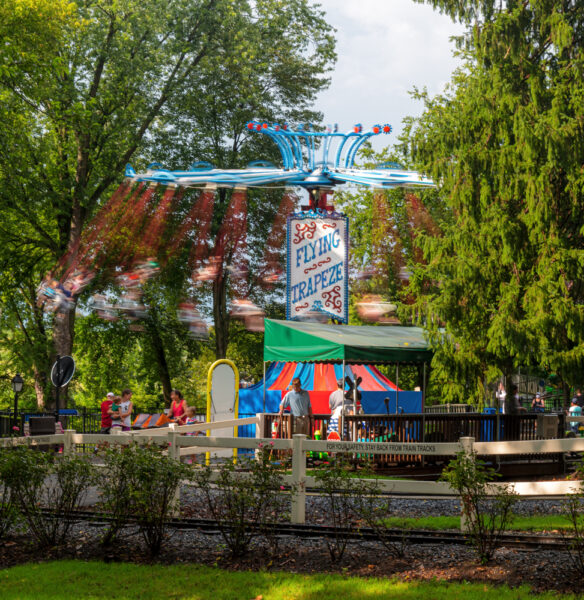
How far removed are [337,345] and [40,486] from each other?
9.29 m

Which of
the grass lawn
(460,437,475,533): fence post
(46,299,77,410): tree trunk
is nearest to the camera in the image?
the grass lawn

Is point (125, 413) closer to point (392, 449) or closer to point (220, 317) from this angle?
point (392, 449)

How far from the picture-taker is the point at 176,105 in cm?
3750

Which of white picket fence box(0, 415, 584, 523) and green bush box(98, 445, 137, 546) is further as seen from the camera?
white picket fence box(0, 415, 584, 523)

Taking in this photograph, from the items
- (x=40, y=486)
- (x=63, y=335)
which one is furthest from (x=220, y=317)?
(x=40, y=486)

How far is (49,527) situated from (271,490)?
2.53 metres

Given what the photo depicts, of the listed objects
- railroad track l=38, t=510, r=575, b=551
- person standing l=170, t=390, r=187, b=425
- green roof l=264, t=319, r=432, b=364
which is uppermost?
green roof l=264, t=319, r=432, b=364

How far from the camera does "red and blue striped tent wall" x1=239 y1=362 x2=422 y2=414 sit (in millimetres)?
25766

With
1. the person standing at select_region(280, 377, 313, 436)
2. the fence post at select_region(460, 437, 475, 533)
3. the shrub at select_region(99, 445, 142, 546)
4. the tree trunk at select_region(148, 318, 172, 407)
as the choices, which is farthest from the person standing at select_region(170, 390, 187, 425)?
the tree trunk at select_region(148, 318, 172, 407)

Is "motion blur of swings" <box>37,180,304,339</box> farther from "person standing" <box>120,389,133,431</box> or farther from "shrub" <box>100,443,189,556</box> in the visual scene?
"shrub" <box>100,443,189,556</box>

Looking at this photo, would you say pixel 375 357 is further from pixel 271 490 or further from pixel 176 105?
pixel 176 105

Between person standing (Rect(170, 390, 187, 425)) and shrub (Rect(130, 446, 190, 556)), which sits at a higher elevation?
person standing (Rect(170, 390, 187, 425))

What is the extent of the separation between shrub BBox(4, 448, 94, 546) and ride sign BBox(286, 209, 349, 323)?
11986 millimetres

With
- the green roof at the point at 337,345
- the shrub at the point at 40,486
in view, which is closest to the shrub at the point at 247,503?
the shrub at the point at 40,486
